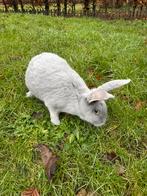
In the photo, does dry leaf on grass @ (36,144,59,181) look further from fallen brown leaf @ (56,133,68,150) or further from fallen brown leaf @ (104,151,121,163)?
fallen brown leaf @ (104,151,121,163)

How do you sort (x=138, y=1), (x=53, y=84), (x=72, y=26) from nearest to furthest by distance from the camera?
(x=53, y=84)
(x=72, y=26)
(x=138, y=1)

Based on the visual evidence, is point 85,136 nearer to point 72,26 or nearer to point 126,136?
point 126,136

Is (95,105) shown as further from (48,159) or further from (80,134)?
(48,159)

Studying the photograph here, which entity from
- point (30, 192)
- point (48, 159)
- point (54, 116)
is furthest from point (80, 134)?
point (30, 192)

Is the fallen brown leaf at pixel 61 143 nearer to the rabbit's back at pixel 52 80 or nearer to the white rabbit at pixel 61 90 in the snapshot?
the white rabbit at pixel 61 90

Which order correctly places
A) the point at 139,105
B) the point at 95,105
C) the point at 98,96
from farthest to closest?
the point at 139,105, the point at 95,105, the point at 98,96

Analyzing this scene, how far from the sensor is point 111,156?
3.60m

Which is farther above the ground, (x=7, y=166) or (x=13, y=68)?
(x=13, y=68)

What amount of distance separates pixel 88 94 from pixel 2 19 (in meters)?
4.90

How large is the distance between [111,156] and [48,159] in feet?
2.21

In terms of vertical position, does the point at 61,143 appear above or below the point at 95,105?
below

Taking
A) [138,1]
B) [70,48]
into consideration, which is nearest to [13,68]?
[70,48]

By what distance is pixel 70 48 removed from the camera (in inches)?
216

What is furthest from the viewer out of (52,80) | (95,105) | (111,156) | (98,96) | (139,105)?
(139,105)
